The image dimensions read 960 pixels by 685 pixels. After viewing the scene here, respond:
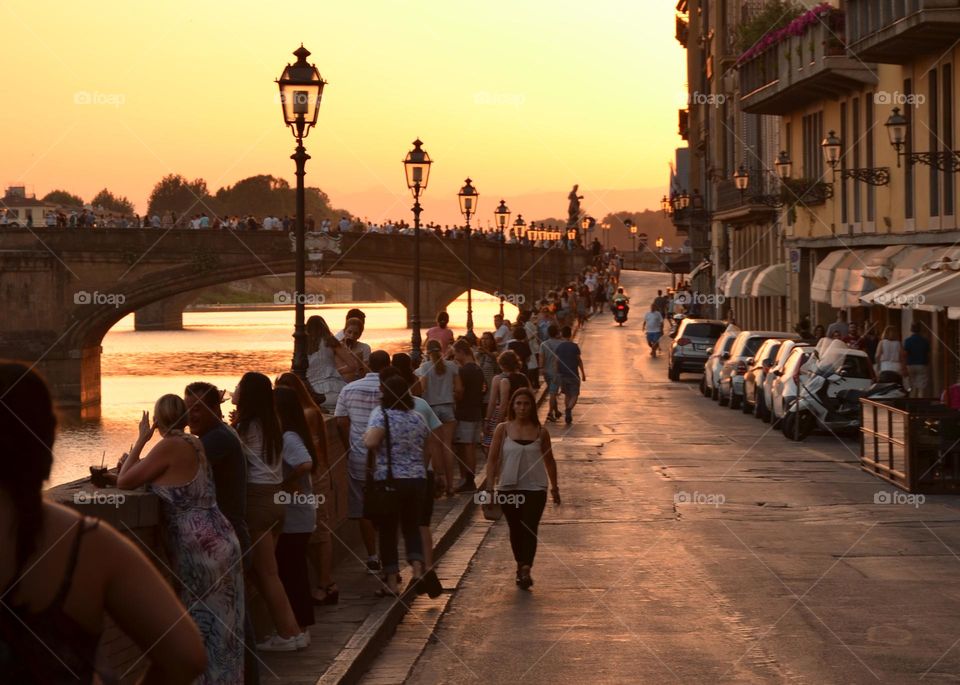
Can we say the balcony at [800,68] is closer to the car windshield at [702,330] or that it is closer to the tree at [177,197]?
the car windshield at [702,330]

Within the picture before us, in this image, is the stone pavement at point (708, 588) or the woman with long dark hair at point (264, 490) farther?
the stone pavement at point (708, 588)

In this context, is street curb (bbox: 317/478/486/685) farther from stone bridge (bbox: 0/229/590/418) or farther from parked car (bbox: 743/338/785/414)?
stone bridge (bbox: 0/229/590/418)

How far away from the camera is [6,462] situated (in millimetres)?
3330

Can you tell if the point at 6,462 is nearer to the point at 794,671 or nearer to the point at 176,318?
the point at 794,671

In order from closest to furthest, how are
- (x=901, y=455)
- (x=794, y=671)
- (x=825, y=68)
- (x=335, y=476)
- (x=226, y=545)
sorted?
(x=226, y=545) → (x=794, y=671) → (x=335, y=476) → (x=901, y=455) → (x=825, y=68)

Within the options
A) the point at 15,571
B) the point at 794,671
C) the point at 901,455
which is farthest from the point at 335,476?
the point at 15,571

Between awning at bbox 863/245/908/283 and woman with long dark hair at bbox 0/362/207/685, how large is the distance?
3048 centimetres

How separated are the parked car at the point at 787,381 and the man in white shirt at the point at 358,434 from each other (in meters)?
13.6

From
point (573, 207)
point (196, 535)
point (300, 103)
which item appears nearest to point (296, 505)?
point (196, 535)

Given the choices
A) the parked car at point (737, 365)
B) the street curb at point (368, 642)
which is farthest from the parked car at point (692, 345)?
the street curb at point (368, 642)

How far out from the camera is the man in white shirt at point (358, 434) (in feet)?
36.8

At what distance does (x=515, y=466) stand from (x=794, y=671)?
3397mm

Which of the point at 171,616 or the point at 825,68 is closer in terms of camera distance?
the point at 171,616

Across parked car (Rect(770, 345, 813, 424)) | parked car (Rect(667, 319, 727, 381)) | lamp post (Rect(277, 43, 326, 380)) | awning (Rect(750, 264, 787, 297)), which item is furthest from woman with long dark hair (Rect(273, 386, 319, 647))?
awning (Rect(750, 264, 787, 297))
